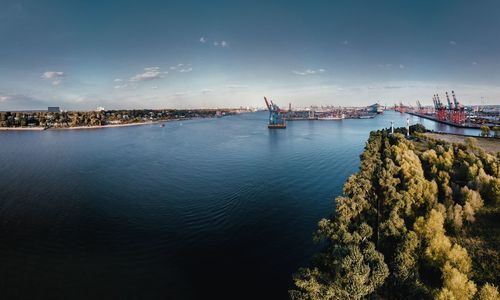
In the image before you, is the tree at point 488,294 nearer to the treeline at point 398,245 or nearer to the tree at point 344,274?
the treeline at point 398,245

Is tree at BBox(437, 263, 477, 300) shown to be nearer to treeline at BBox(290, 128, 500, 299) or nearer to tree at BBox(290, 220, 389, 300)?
treeline at BBox(290, 128, 500, 299)

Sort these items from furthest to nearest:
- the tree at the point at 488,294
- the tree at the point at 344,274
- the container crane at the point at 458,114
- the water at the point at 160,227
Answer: the container crane at the point at 458,114
the water at the point at 160,227
the tree at the point at 488,294
the tree at the point at 344,274

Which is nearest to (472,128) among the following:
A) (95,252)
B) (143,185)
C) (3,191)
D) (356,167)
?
(356,167)

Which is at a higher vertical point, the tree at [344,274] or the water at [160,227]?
the tree at [344,274]

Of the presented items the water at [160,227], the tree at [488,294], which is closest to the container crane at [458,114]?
the water at [160,227]

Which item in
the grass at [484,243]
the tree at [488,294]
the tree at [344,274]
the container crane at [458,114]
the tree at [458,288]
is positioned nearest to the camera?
the tree at [344,274]

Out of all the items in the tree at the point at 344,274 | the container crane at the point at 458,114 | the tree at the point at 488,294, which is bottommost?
the tree at the point at 488,294

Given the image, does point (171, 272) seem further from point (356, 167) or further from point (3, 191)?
point (356, 167)
